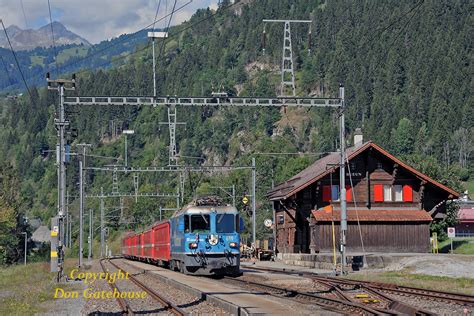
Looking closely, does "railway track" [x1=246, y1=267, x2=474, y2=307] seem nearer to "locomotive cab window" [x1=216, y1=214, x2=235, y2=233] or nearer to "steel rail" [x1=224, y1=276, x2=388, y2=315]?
"steel rail" [x1=224, y1=276, x2=388, y2=315]

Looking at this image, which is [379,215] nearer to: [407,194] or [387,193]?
[387,193]

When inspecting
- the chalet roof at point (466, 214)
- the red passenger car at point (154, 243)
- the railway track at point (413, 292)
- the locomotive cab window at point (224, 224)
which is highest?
the chalet roof at point (466, 214)

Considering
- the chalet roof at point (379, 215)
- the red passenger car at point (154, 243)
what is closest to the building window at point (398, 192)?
the chalet roof at point (379, 215)

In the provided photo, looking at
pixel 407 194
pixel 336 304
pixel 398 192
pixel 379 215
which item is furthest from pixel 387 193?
pixel 336 304

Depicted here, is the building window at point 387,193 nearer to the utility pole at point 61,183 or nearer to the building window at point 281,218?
the building window at point 281,218

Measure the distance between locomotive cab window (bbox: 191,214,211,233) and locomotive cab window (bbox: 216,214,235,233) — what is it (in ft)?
1.38

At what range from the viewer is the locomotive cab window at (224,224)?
33594mm

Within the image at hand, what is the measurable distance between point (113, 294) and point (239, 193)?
81658 mm

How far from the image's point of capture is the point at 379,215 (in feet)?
175

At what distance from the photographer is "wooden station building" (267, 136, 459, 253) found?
52.8m

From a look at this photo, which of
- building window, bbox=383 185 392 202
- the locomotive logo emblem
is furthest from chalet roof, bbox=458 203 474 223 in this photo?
the locomotive logo emblem

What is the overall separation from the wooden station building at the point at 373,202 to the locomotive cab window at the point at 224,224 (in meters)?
18.7

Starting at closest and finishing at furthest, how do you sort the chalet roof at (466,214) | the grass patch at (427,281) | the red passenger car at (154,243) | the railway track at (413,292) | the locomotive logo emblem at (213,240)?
1. the railway track at (413,292)
2. the grass patch at (427,281)
3. the locomotive logo emblem at (213,240)
4. the red passenger car at (154,243)
5. the chalet roof at (466,214)

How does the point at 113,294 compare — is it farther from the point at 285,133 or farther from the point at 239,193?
the point at 285,133
